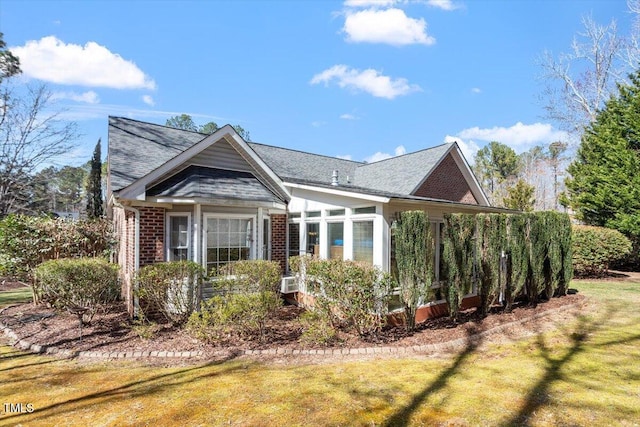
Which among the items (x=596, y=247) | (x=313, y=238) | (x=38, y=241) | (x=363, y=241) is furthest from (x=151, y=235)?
(x=596, y=247)

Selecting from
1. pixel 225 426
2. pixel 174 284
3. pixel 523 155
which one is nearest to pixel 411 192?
pixel 174 284

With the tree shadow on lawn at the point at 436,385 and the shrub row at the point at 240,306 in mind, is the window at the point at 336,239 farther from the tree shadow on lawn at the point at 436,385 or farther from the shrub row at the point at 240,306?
the tree shadow on lawn at the point at 436,385

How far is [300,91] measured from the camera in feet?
68.8

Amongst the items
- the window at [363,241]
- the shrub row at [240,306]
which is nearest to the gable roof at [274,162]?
the window at [363,241]

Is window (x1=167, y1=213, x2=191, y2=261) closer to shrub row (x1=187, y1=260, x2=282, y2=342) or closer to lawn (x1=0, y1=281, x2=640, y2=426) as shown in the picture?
shrub row (x1=187, y1=260, x2=282, y2=342)

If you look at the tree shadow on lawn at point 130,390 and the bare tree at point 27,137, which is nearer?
the tree shadow on lawn at point 130,390

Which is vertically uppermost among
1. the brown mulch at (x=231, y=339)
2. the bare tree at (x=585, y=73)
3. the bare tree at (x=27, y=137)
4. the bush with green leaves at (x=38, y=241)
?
the bare tree at (x=585, y=73)

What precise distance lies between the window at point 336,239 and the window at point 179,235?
13.3 feet

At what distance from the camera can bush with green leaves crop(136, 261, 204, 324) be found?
24.0 ft

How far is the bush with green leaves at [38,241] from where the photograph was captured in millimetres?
9055

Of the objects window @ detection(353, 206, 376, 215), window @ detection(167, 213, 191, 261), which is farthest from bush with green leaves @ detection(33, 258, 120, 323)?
window @ detection(353, 206, 376, 215)

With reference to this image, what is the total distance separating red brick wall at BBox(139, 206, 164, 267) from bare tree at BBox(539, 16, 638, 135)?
29840mm

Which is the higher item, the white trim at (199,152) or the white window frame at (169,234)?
the white trim at (199,152)

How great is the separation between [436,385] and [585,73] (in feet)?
105
